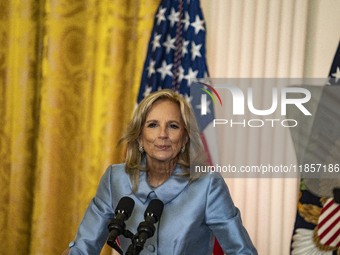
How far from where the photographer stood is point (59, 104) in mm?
3740

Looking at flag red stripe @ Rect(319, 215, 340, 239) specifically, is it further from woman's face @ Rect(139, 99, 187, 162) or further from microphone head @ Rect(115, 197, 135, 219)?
→ microphone head @ Rect(115, 197, 135, 219)

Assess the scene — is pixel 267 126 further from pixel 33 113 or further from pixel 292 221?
pixel 33 113

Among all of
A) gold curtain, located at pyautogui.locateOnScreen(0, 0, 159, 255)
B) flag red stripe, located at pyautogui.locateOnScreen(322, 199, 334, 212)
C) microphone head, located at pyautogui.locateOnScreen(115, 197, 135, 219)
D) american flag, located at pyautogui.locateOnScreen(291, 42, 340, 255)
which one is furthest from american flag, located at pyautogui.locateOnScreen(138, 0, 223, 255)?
microphone head, located at pyautogui.locateOnScreen(115, 197, 135, 219)

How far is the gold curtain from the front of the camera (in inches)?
144

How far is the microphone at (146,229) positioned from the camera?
5.39 ft

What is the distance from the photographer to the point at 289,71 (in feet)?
11.1

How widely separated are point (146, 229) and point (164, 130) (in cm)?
70

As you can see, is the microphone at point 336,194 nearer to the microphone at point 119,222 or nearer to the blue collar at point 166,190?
the blue collar at point 166,190

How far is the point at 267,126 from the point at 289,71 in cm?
54

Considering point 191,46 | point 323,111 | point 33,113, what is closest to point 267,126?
point 323,111

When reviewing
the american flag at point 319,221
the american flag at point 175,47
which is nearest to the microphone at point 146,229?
the american flag at point 319,221

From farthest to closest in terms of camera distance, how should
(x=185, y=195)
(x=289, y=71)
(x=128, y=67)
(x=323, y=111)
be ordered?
(x=128, y=67) → (x=289, y=71) → (x=323, y=111) → (x=185, y=195)

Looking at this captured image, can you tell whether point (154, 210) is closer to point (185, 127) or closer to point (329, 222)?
point (185, 127)

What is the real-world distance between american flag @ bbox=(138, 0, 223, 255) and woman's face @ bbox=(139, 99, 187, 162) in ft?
3.75
